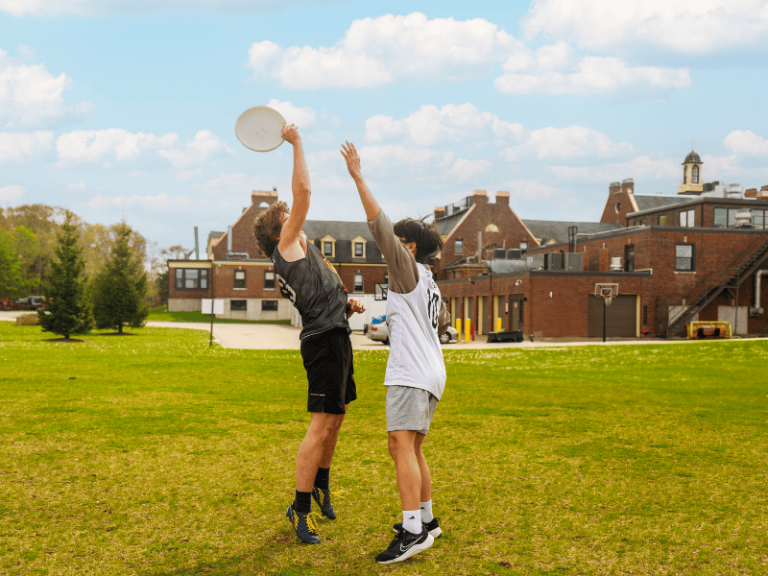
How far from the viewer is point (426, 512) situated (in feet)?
13.3

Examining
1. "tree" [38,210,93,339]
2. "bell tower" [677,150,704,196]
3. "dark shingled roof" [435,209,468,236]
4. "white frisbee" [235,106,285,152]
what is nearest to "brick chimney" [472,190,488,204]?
"dark shingled roof" [435,209,468,236]

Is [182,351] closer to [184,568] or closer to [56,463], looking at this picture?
[56,463]

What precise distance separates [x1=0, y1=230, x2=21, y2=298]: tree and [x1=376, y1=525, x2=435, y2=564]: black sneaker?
78071mm

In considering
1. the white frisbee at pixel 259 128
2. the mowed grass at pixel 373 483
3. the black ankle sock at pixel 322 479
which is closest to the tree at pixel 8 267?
the mowed grass at pixel 373 483

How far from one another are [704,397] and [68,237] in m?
26.6

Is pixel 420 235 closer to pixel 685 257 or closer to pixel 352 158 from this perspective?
pixel 352 158

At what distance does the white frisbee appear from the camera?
4.39m

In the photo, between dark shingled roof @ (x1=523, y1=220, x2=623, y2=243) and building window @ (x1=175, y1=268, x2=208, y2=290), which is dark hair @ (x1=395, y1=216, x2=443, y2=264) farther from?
dark shingled roof @ (x1=523, y1=220, x2=623, y2=243)

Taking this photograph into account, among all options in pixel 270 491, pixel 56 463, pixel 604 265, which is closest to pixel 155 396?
pixel 56 463

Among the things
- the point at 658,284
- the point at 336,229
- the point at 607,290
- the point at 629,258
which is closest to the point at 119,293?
the point at 607,290

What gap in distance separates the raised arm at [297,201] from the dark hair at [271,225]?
181 mm

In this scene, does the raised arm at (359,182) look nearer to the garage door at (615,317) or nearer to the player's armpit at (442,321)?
the player's armpit at (442,321)

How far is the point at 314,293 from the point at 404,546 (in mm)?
1607

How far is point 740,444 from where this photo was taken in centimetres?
691
